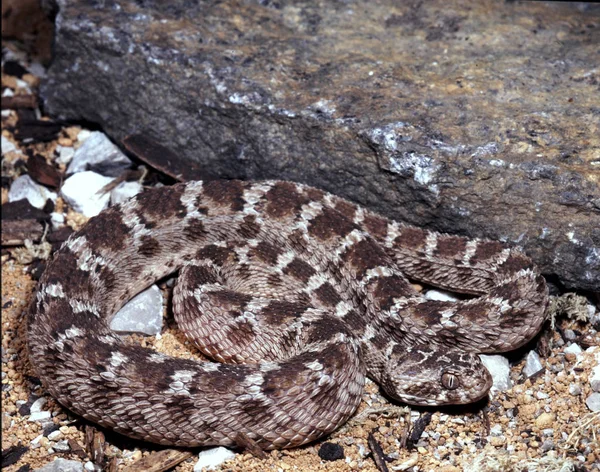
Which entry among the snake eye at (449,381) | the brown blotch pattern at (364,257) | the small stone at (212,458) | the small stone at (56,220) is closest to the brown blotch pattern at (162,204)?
the small stone at (56,220)

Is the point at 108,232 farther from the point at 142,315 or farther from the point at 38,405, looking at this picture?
the point at 38,405

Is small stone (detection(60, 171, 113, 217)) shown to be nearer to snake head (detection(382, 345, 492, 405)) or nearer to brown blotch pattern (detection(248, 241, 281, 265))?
brown blotch pattern (detection(248, 241, 281, 265))

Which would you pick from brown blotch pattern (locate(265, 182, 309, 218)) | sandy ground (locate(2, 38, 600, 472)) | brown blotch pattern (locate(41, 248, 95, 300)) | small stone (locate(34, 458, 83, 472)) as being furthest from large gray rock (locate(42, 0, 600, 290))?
small stone (locate(34, 458, 83, 472))

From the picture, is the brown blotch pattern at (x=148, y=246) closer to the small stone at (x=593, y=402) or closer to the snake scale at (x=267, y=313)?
the snake scale at (x=267, y=313)

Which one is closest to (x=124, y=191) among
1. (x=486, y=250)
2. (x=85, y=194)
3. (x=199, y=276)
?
(x=85, y=194)

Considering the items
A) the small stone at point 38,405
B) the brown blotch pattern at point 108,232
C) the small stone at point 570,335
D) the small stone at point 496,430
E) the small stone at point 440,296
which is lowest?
the small stone at point 38,405

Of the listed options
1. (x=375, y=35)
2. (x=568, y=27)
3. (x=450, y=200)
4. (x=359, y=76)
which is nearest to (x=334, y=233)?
(x=450, y=200)
